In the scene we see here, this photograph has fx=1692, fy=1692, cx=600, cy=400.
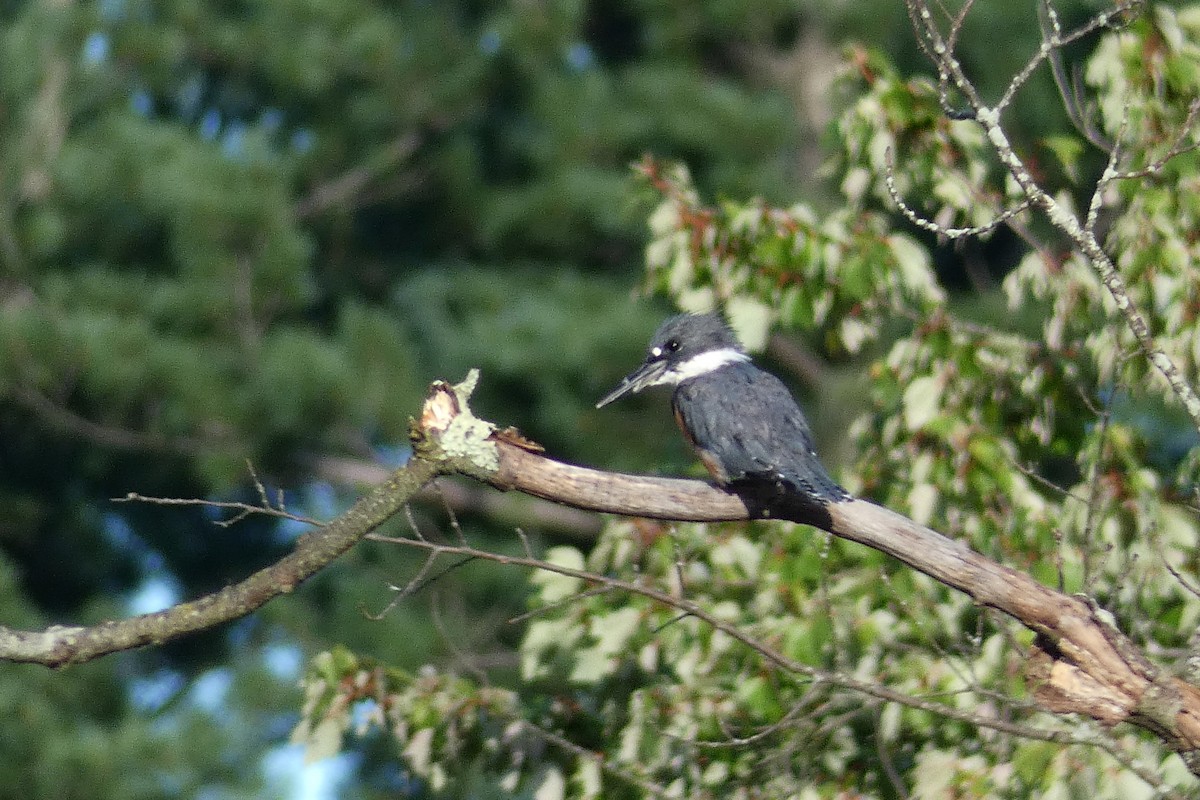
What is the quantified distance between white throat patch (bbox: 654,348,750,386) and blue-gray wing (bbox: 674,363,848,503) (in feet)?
0.37

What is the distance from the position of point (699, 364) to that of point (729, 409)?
1.78 feet

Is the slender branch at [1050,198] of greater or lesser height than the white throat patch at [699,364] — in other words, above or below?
below

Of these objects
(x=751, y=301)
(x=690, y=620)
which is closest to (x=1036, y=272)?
(x=751, y=301)

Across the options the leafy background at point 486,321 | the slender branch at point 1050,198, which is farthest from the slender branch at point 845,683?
the slender branch at point 1050,198

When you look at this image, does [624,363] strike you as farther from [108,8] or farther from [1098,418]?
[1098,418]

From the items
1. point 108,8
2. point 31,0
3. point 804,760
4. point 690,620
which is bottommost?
point 804,760

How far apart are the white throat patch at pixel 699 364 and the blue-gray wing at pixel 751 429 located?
0.11m

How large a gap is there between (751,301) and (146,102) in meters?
6.43

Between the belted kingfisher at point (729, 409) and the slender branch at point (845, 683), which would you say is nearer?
the slender branch at point (845, 683)

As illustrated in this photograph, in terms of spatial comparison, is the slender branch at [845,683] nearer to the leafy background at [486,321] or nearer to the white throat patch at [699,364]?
the leafy background at [486,321]

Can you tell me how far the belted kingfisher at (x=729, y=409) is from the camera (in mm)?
3781

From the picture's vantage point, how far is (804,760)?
435 cm

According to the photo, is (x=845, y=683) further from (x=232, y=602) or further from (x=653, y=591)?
(x=232, y=602)

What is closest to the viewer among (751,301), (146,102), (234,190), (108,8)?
(751,301)
